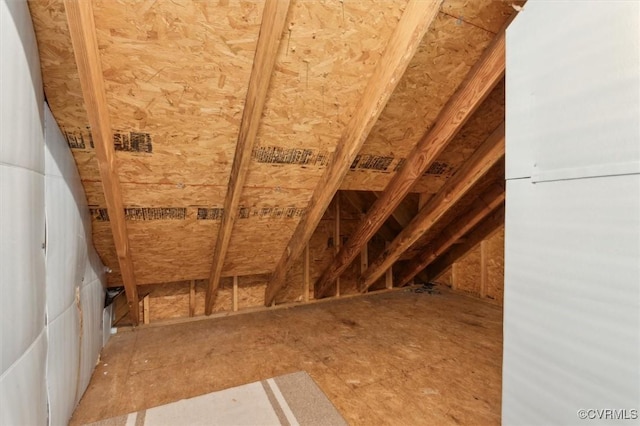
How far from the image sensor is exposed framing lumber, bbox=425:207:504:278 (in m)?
3.86

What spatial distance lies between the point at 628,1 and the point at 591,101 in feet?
0.81

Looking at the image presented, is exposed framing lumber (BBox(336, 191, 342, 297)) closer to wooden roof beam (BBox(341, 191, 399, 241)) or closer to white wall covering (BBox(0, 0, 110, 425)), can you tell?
wooden roof beam (BBox(341, 191, 399, 241))

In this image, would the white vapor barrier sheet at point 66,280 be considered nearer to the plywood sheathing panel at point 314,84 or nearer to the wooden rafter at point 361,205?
the plywood sheathing panel at point 314,84

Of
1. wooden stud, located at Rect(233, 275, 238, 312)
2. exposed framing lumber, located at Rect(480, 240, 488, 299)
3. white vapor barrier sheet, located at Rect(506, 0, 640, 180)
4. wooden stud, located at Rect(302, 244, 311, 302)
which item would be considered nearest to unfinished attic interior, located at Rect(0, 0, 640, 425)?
white vapor barrier sheet, located at Rect(506, 0, 640, 180)

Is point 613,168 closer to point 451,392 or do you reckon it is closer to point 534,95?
point 534,95

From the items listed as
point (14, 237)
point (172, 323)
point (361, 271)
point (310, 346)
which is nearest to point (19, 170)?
point (14, 237)

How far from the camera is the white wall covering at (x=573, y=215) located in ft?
2.53

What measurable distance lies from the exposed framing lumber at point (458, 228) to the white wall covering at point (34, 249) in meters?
3.85

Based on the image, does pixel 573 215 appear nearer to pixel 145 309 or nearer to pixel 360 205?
pixel 360 205

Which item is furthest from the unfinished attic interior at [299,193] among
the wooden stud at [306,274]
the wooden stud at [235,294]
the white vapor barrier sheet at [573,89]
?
the wooden stud at [306,274]

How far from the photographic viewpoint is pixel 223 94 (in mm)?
1704

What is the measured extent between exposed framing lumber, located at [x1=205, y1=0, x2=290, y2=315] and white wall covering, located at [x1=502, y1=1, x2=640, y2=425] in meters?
1.01

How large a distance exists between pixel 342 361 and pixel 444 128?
2072 millimetres

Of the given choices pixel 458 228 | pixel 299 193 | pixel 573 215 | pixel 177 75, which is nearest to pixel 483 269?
pixel 458 228
